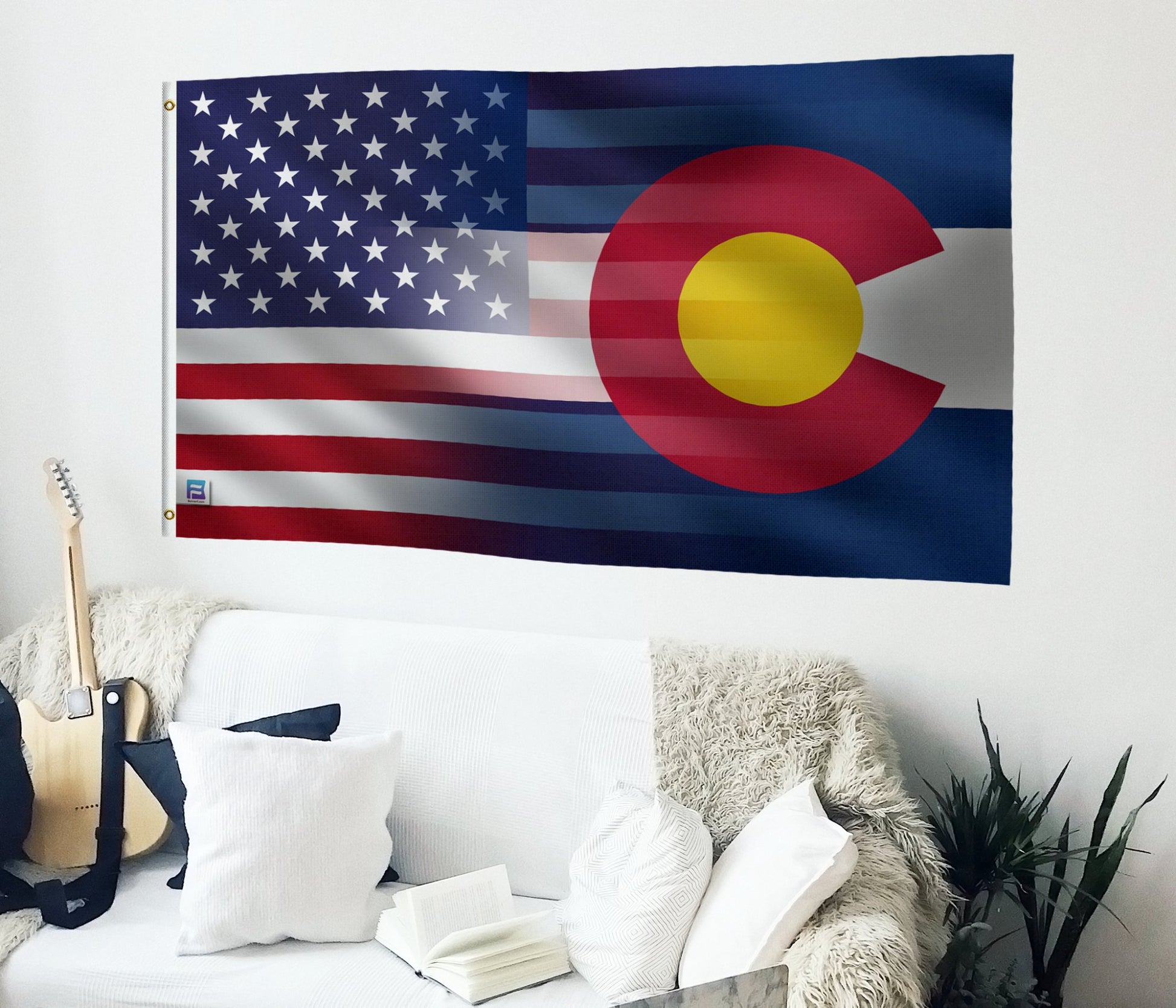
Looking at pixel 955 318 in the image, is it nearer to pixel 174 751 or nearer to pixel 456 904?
pixel 456 904

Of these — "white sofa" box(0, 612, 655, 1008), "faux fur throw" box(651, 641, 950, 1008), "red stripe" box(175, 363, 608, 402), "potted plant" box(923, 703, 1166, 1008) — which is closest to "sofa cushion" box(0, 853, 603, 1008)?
"white sofa" box(0, 612, 655, 1008)

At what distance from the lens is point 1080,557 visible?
1.98 meters

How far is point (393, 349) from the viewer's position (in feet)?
7.41

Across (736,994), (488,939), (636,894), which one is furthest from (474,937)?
(736,994)

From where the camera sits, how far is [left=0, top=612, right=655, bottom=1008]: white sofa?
5.44ft

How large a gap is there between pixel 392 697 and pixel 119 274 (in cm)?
127

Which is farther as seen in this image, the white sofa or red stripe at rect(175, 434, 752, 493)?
red stripe at rect(175, 434, 752, 493)

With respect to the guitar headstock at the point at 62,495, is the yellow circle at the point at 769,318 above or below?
above

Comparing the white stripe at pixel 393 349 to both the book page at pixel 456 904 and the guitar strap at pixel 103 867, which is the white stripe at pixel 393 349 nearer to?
the guitar strap at pixel 103 867

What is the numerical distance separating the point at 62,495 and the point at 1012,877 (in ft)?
7.06

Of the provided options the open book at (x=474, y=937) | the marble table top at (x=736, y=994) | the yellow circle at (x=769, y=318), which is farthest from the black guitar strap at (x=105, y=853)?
the yellow circle at (x=769, y=318)

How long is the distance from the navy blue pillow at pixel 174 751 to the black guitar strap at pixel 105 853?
0.07m

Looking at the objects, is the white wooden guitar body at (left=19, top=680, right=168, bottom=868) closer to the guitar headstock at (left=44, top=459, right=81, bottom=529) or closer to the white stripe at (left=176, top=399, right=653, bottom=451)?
the guitar headstock at (left=44, top=459, right=81, bottom=529)

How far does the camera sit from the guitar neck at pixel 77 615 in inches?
85.0
